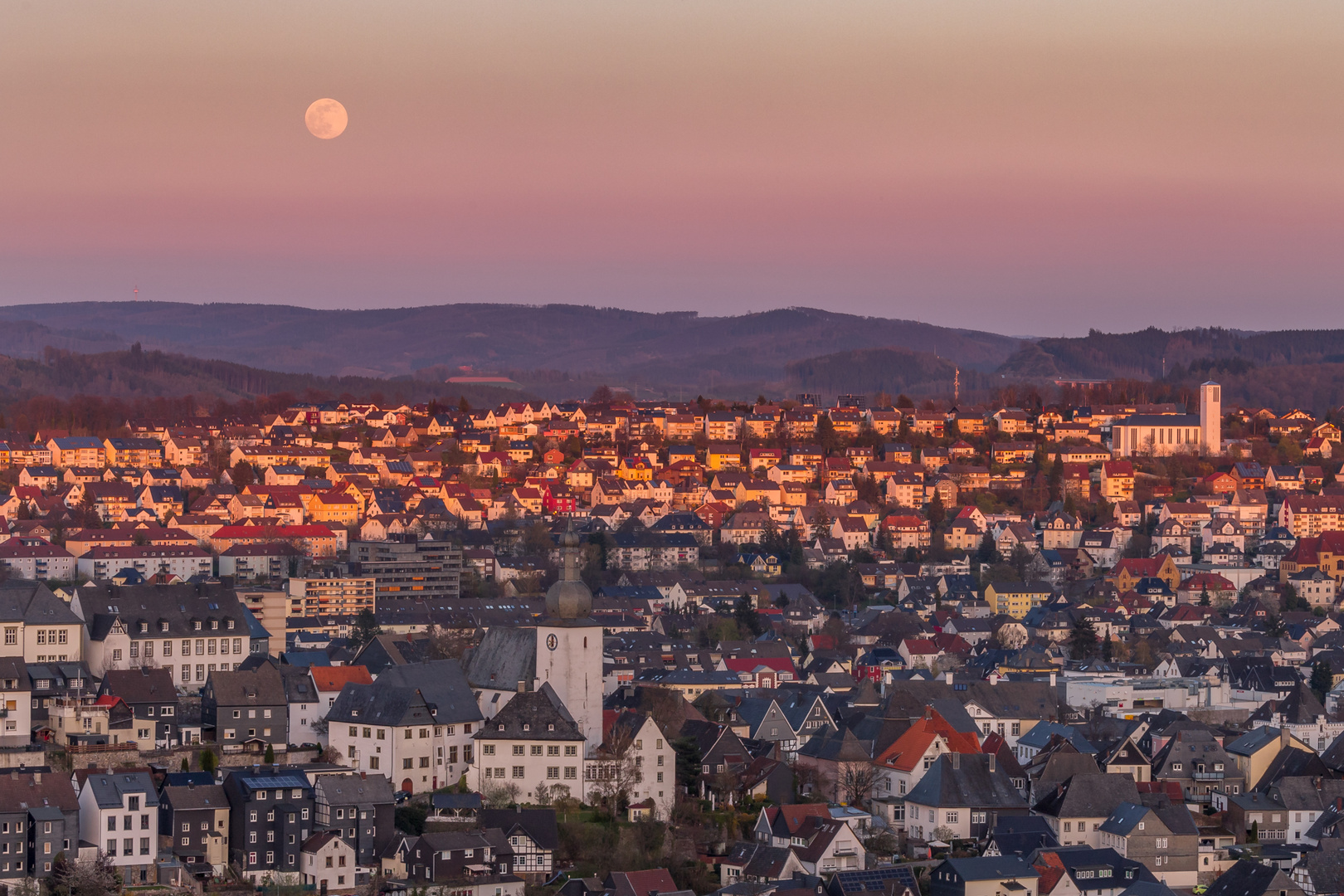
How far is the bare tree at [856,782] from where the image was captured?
47.9 metres

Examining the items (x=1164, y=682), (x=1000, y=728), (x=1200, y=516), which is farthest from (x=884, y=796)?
(x=1200, y=516)

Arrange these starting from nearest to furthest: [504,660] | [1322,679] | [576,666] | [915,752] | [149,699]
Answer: [149,699]
[576,666]
[504,660]
[915,752]
[1322,679]

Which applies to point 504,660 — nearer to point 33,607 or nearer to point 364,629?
point 33,607

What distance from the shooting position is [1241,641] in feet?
240

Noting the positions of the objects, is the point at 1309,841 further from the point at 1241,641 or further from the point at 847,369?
the point at 847,369

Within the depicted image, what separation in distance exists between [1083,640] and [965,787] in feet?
90.8

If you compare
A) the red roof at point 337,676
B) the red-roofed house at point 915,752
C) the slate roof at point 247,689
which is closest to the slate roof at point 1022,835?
the red-roofed house at point 915,752

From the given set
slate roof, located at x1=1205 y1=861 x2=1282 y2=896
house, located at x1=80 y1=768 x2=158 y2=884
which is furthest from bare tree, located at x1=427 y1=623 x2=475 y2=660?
slate roof, located at x1=1205 y1=861 x2=1282 y2=896

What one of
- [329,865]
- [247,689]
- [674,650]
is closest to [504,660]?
[247,689]

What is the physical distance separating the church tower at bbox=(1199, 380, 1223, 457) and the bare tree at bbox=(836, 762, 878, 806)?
71.0 m

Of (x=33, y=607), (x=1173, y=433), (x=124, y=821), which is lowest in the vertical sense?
(x=124, y=821)

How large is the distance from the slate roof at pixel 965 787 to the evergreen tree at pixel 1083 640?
1015 inches

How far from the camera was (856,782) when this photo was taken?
158 feet

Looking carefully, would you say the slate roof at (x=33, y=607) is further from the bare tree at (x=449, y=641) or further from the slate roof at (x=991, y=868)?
the slate roof at (x=991, y=868)
